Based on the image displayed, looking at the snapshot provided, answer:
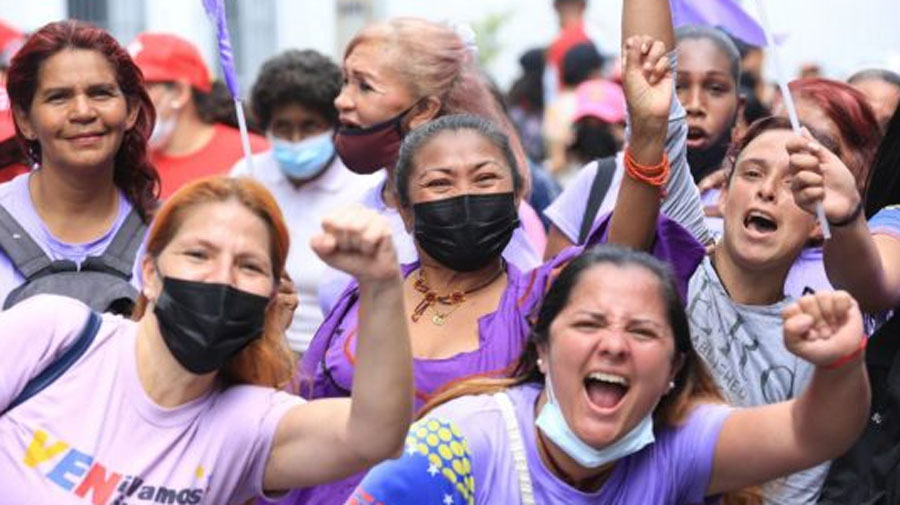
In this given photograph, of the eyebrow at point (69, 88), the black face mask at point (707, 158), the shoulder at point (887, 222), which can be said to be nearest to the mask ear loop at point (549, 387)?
the shoulder at point (887, 222)

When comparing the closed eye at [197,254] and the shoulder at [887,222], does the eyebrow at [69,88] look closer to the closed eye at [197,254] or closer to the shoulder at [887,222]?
the closed eye at [197,254]

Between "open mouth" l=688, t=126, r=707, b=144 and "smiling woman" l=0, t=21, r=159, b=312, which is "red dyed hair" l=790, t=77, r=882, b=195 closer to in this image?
"open mouth" l=688, t=126, r=707, b=144

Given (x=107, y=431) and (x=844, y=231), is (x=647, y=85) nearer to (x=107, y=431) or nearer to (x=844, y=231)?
(x=844, y=231)

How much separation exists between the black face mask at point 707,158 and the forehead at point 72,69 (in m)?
2.05

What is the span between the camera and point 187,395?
415 cm

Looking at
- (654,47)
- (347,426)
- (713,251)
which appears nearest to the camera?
(347,426)

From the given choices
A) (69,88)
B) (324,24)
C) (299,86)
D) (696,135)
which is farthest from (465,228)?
(324,24)

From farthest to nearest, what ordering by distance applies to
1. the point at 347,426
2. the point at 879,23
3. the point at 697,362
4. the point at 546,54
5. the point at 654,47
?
the point at 879,23 → the point at 546,54 → the point at 654,47 → the point at 697,362 → the point at 347,426

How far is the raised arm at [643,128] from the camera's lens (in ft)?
15.8

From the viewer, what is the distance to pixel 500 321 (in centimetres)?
505

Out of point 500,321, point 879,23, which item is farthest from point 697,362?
point 879,23

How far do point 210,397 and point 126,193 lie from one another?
71.4 inches

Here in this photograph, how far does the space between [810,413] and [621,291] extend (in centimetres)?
52

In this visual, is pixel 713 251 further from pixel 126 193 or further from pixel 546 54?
pixel 546 54
